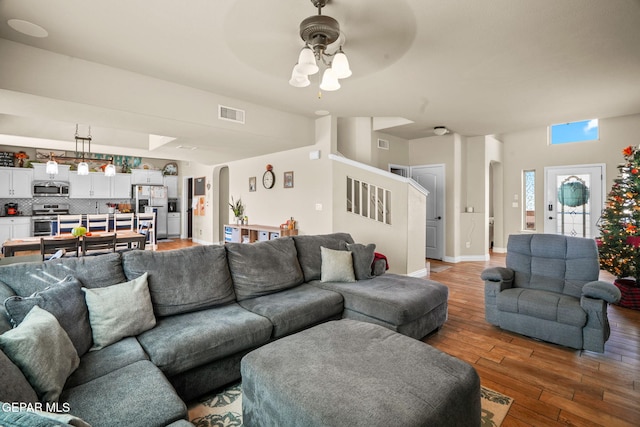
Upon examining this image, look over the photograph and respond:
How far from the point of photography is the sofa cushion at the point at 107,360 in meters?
→ 1.45

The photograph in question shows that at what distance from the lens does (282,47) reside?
2801 mm

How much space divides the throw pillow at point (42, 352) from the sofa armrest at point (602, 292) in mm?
3432

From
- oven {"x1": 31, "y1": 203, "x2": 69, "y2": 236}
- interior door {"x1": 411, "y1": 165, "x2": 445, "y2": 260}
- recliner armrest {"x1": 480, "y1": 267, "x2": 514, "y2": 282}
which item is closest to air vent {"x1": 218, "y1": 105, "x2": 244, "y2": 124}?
recliner armrest {"x1": 480, "y1": 267, "x2": 514, "y2": 282}

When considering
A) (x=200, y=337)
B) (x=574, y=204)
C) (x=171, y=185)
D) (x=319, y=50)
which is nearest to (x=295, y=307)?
(x=200, y=337)

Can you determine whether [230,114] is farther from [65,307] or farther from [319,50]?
[65,307]

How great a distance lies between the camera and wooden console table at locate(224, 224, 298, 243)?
5.61 meters

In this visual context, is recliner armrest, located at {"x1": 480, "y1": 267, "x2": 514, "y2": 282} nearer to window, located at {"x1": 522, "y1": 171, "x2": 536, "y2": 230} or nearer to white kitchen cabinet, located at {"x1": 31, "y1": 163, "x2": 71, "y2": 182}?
window, located at {"x1": 522, "y1": 171, "x2": 536, "y2": 230}

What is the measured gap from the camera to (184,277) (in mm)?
2287

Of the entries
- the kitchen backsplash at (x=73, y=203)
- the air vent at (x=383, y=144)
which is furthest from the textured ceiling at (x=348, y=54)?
the kitchen backsplash at (x=73, y=203)

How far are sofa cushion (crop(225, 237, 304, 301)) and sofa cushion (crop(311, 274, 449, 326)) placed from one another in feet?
1.08

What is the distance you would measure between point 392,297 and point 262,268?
3.73 feet

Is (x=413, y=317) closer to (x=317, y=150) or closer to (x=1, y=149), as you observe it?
(x=317, y=150)

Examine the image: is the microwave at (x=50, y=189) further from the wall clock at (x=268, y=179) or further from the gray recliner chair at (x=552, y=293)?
the gray recliner chair at (x=552, y=293)

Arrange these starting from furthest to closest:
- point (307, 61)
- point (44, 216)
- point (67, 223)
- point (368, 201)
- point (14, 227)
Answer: point (44, 216)
point (14, 227)
point (67, 223)
point (368, 201)
point (307, 61)
